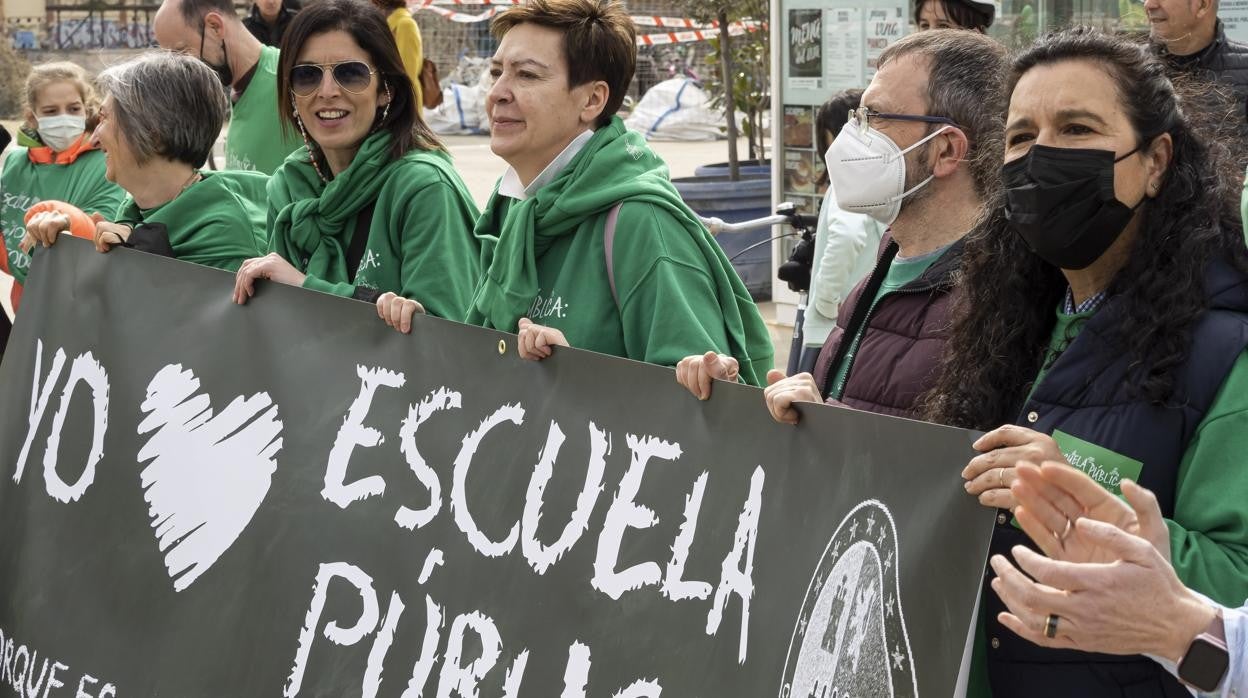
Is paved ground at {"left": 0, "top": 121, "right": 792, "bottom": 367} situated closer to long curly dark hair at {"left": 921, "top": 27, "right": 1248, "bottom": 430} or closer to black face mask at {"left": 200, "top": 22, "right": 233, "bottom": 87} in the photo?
black face mask at {"left": 200, "top": 22, "right": 233, "bottom": 87}

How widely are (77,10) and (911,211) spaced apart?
3261 centimetres

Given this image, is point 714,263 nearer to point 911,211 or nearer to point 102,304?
point 911,211

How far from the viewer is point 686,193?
9930 mm

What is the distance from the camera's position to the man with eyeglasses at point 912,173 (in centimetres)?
276

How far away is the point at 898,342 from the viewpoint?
2707 mm

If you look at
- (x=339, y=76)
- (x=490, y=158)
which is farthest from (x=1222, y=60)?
(x=490, y=158)

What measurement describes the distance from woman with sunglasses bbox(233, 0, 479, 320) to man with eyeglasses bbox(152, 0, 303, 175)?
5.38ft

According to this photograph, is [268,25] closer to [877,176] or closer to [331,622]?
[331,622]

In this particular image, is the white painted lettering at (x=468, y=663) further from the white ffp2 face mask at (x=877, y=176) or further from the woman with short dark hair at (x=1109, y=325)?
the white ffp2 face mask at (x=877, y=176)

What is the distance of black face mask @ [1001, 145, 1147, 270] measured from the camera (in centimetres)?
214

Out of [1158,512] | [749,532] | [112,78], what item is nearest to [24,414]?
[112,78]

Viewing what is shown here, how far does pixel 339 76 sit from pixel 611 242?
116 cm

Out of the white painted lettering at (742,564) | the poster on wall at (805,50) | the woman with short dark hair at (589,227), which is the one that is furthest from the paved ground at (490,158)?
the white painted lettering at (742,564)

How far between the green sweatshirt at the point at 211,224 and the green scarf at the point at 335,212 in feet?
1.27
